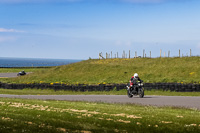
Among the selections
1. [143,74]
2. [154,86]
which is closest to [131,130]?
[154,86]

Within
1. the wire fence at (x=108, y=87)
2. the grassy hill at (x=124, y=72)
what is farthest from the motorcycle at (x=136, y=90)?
the grassy hill at (x=124, y=72)

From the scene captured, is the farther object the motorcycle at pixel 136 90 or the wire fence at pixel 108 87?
the wire fence at pixel 108 87

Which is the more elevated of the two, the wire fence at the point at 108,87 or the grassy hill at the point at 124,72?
the grassy hill at the point at 124,72

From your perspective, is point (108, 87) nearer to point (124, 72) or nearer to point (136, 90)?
point (136, 90)

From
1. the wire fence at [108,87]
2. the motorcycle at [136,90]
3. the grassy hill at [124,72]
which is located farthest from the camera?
the grassy hill at [124,72]

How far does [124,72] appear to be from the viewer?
149 feet

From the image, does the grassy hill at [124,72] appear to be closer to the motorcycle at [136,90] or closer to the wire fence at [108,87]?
the wire fence at [108,87]

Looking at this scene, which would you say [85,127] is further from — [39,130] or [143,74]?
[143,74]

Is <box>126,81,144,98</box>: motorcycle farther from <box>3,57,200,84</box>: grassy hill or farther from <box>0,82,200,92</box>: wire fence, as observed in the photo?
<box>3,57,200,84</box>: grassy hill

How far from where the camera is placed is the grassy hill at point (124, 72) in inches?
1603

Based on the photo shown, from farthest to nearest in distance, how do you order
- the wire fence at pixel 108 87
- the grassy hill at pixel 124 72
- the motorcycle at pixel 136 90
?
1. the grassy hill at pixel 124 72
2. the wire fence at pixel 108 87
3. the motorcycle at pixel 136 90

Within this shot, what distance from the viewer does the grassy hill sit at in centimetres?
4072

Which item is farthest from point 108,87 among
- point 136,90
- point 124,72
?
point 124,72

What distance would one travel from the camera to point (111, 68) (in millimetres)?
48875
